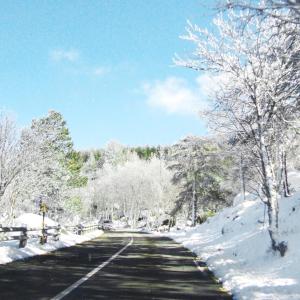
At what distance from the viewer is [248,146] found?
18375mm

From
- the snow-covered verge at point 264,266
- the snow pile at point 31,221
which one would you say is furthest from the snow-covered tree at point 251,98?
the snow pile at point 31,221

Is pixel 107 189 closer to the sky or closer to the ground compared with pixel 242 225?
closer to the sky

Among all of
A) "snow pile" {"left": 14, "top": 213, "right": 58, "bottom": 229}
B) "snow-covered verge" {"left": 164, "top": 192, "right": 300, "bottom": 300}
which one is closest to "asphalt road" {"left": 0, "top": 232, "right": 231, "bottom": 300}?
"snow-covered verge" {"left": 164, "top": 192, "right": 300, "bottom": 300}

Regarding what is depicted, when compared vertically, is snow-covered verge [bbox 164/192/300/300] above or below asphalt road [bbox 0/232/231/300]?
above

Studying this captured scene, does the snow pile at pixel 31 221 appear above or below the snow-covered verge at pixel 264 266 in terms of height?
above

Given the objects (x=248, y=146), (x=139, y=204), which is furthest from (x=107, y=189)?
(x=248, y=146)

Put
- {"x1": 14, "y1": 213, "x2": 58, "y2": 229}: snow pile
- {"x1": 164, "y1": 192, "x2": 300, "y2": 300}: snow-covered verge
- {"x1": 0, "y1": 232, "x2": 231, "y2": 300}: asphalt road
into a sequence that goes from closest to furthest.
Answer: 1. {"x1": 0, "y1": 232, "x2": 231, "y2": 300}: asphalt road
2. {"x1": 164, "y1": 192, "x2": 300, "y2": 300}: snow-covered verge
3. {"x1": 14, "y1": 213, "x2": 58, "y2": 229}: snow pile

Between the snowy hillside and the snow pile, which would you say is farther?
the snow pile

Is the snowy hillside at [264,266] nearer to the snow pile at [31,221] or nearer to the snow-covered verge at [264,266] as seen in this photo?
the snow-covered verge at [264,266]

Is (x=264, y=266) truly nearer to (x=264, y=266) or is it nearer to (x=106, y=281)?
(x=264, y=266)

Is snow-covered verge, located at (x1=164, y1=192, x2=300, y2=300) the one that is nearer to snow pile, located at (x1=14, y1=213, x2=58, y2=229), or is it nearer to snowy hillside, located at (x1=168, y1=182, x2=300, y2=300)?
snowy hillside, located at (x1=168, y1=182, x2=300, y2=300)

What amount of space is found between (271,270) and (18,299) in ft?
23.9

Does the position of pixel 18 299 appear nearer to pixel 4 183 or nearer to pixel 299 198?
pixel 299 198

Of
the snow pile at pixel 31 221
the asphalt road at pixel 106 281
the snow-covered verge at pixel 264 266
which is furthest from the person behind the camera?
the snow pile at pixel 31 221
